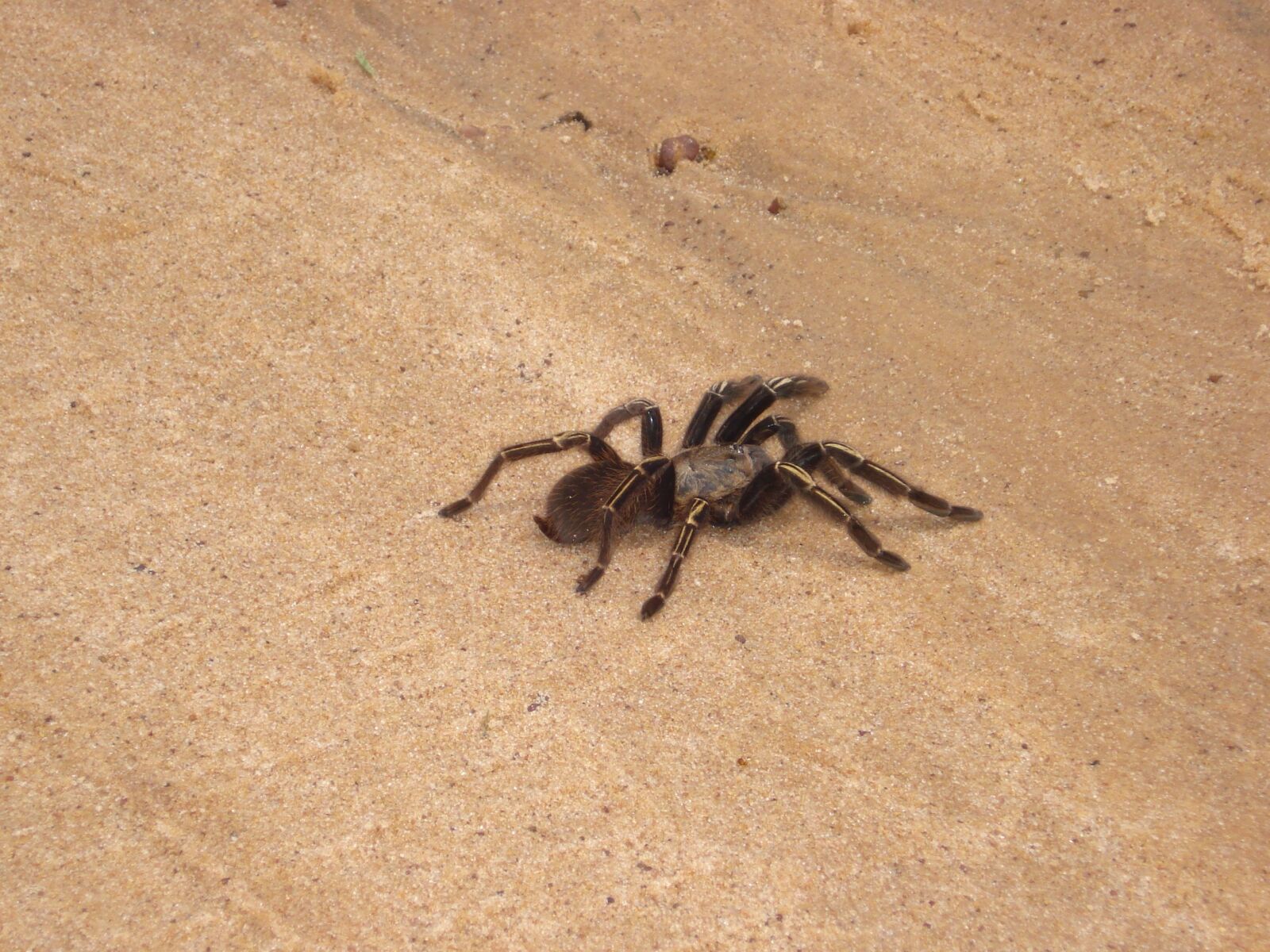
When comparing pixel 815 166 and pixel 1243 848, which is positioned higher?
pixel 815 166

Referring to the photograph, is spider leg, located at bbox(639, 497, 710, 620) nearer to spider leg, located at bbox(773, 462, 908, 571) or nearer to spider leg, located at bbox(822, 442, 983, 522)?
spider leg, located at bbox(773, 462, 908, 571)

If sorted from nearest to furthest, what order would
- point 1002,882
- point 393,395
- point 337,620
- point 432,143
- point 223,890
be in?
point 223,890 < point 1002,882 < point 337,620 < point 393,395 < point 432,143

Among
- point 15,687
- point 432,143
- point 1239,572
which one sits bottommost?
point 15,687

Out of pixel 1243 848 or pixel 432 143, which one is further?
pixel 432 143

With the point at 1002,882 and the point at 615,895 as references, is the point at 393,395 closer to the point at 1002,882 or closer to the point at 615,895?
the point at 615,895

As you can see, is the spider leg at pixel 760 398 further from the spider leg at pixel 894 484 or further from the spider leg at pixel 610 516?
the spider leg at pixel 610 516

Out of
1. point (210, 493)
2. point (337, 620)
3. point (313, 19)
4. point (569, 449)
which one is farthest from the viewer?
point (313, 19)

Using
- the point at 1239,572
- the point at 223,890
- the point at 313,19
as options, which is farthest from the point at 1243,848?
the point at 313,19
